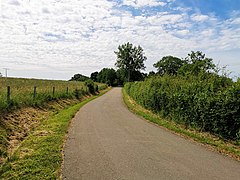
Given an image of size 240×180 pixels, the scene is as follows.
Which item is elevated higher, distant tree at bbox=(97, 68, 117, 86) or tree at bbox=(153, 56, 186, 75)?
tree at bbox=(153, 56, 186, 75)

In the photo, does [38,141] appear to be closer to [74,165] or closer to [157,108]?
[74,165]

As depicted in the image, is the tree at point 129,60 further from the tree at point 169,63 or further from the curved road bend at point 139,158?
the curved road bend at point 139,158

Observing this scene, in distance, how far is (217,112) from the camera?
28.6ft

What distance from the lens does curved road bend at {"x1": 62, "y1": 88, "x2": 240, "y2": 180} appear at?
521cm

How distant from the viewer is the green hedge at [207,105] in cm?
829

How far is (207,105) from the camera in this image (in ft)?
30.1

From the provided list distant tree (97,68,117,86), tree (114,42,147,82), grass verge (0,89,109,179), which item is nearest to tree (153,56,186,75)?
tree (114,42,147,82)

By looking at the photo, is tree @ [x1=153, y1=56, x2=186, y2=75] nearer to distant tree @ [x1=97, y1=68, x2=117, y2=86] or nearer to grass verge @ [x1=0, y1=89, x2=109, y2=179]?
distant tree @ [x1=97, y1=68, x2=117, y2=86]

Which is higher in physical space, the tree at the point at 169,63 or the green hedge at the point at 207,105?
the tree at the point at 169,63

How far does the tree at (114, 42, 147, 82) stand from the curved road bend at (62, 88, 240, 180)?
73.3m

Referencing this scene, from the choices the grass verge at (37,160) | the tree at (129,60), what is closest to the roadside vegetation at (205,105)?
the grass verge at (37,160)

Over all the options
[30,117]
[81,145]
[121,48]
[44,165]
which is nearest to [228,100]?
[81,145]

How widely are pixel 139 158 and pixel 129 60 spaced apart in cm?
7773

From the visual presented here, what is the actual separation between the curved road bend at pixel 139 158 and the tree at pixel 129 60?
73.3m
